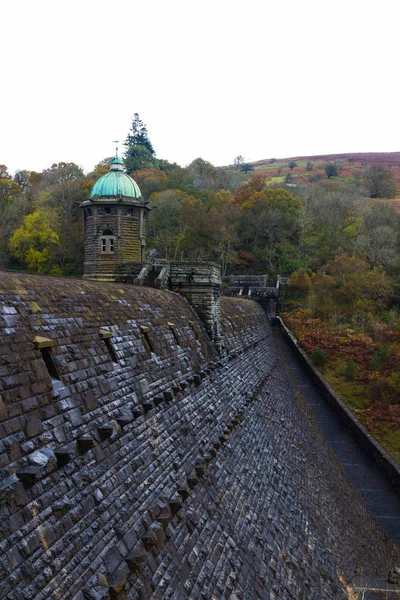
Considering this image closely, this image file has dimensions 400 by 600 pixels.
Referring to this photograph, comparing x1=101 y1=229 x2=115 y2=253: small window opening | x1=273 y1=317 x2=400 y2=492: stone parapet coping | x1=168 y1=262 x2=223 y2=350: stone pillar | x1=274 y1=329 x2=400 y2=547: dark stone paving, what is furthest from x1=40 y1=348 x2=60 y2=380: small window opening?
x1=101 y1=229 x2=115 y2=253: small window opening

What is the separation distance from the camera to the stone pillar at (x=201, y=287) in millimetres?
16750

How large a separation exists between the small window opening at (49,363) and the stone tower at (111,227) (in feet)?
73.2

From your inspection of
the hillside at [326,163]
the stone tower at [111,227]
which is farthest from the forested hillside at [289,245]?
the hillside at [326,163]

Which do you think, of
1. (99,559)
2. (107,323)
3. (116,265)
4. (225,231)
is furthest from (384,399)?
(225,231)

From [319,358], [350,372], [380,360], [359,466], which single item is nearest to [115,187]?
[319,358]

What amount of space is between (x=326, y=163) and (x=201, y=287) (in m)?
126

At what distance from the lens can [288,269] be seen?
51.8 m

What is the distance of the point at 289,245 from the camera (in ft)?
178

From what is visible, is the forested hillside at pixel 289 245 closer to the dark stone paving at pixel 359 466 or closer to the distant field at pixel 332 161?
the dark stone paving at pixel 359 466

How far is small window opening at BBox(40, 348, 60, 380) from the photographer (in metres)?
6.54

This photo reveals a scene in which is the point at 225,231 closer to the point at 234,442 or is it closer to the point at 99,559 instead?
the point at 234,442

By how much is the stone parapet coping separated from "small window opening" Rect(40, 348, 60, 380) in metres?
19.2

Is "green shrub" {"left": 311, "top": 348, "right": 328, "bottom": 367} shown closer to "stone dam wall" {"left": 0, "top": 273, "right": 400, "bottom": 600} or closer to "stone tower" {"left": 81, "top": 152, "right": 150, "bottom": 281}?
"stone tower" {"left": 81, "top": 152, "right": 150, "bottom": 281}

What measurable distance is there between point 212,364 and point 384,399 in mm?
16931
